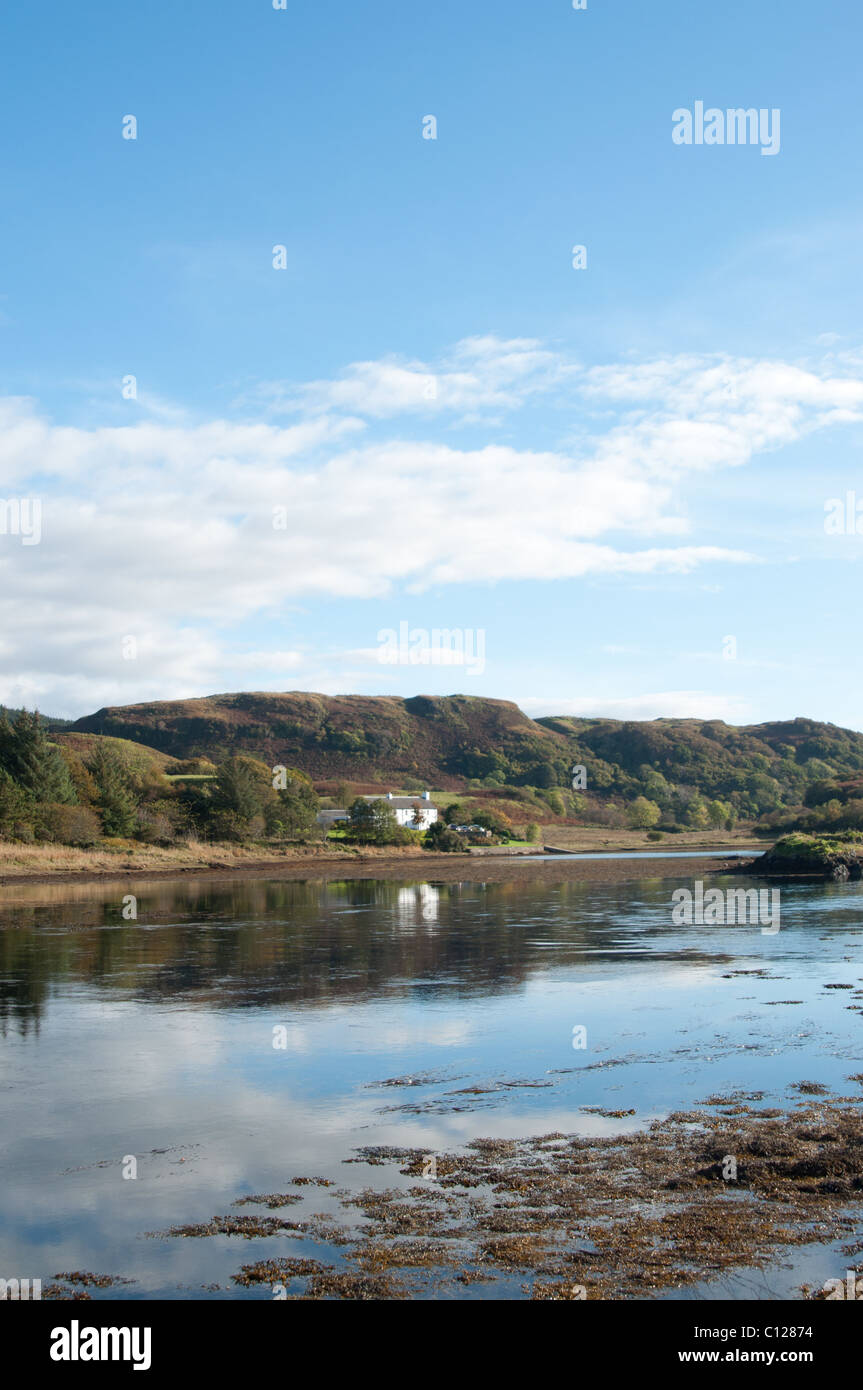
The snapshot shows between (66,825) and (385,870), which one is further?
(385,870)

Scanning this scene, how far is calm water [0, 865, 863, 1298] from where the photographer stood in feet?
31.4

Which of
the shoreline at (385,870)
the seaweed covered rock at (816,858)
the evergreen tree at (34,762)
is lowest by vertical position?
the shoreline at (385,870)

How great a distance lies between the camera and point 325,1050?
16250 mm

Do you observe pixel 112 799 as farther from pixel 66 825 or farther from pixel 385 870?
pixel 385 870

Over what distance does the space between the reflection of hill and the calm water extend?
14cm

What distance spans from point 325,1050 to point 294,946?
1390cm

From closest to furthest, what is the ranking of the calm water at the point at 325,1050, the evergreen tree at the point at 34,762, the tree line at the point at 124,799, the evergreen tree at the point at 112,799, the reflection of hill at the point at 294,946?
the calm water at the point at 325,1050, the reflection of hill at the point at 294,946, the tree line at the point at 124,799, the evergreen tree at the point at 34,762, the evergreen tree at the point at 112,799

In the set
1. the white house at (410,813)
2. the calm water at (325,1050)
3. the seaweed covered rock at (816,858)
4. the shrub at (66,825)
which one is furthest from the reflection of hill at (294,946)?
the white house at (410,813)

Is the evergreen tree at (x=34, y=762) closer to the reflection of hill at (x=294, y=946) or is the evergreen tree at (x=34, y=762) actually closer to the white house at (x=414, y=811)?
the reflection of hill at (x=294, y=946)

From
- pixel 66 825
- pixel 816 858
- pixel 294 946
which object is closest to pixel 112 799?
pixel 66 825

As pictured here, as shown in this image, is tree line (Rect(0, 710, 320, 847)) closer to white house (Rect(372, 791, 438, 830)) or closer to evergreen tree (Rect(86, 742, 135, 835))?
evergreen tree (Rect(86, 742, 135, 835))

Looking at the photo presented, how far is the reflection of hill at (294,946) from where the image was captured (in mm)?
22469

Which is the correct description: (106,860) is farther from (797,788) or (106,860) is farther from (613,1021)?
(797,788)

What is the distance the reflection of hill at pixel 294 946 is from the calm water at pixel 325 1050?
144 millimetres
